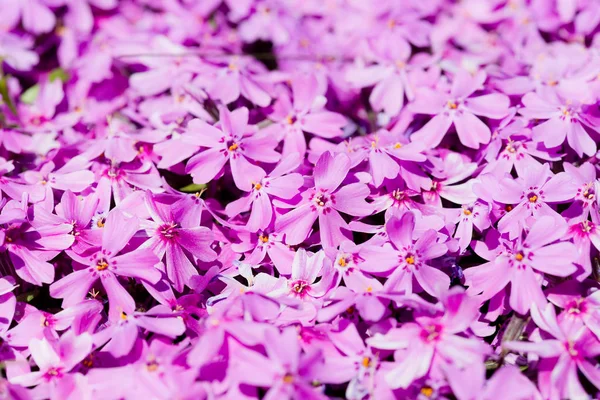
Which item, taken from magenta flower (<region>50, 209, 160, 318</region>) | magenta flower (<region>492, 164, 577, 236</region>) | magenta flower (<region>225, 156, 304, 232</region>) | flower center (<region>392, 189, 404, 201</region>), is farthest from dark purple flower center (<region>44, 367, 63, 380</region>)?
magenta flower (<region>492, 164, 577, 236</region>)

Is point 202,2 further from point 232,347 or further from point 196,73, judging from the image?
point 232,347

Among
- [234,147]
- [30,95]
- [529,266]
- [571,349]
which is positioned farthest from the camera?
[30,95]

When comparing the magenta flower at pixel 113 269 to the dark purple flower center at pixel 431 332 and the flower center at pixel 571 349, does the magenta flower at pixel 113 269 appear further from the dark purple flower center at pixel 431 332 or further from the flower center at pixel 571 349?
the flower center at pixel 571 349

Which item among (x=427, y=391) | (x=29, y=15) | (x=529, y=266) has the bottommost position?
(x=427, y=391)

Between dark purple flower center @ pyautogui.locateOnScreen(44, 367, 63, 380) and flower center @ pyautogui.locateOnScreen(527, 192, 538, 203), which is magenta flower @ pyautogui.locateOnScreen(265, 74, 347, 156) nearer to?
flower center @ pyautogui.locateOnScreen(527, 192, 538, 203)

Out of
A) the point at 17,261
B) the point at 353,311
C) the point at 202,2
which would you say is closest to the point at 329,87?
the point at 202,2

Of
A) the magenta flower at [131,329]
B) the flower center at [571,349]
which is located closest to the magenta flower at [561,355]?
the flower center at [571,349]

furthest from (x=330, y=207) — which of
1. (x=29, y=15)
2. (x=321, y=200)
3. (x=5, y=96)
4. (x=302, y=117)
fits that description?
(x=29, y=15)

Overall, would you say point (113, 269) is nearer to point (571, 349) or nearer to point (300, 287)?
point (300, 287)
